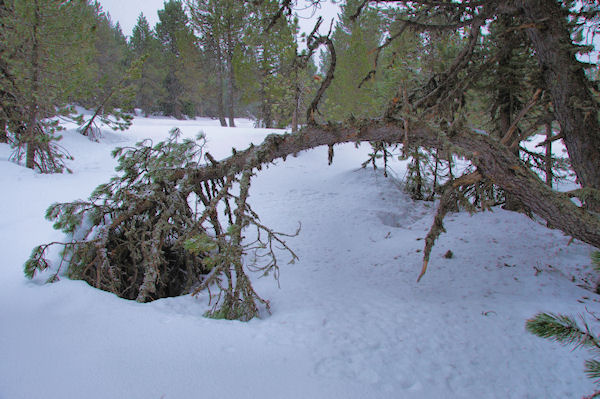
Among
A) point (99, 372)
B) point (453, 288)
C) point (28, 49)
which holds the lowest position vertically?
point (453, 288)

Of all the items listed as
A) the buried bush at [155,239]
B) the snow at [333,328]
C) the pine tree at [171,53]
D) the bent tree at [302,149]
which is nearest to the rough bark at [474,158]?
the bent tree at [302,149]

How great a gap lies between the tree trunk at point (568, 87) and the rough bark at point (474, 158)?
889mm

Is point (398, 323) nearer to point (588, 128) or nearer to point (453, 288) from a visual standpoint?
point (453, 288)

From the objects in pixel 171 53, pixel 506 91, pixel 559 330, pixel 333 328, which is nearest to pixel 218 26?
pixel 171 53

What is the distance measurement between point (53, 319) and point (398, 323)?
2253 mm

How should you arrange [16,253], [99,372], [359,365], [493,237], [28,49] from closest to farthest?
[99,372] < [359,365] < [16,253] < [493,237] < [28,49]

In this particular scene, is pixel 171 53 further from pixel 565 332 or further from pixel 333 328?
pixel 565 332

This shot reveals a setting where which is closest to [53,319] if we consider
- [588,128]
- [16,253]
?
[16,253]

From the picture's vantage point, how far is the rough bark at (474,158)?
2361mm

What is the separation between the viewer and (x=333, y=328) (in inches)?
82.8

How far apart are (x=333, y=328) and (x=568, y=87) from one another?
330cm

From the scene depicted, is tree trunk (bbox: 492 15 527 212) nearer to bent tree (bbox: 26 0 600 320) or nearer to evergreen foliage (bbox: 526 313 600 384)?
bent tree (bbox: 26 0 600 320)

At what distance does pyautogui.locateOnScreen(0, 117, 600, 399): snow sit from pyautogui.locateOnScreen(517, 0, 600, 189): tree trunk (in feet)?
4.13

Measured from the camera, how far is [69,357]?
134cm
